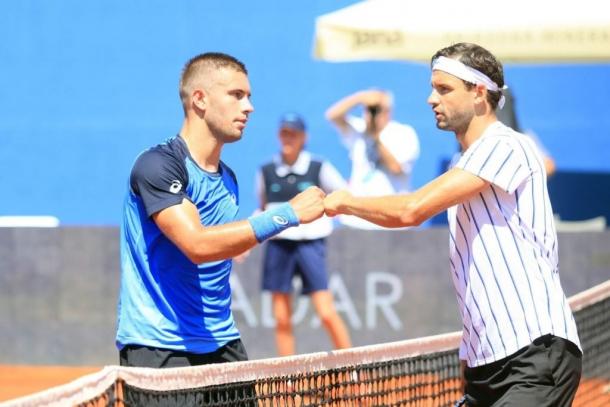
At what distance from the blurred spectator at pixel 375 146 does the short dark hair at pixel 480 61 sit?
6243 mm

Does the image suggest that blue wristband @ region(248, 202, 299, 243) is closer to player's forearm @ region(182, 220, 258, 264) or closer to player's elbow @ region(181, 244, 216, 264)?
player's forearm @ region(182, 220, 258, 264)

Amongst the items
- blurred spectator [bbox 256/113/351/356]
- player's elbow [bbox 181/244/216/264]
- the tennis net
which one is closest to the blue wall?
blurred spectator [bbox 256/113/351/356]

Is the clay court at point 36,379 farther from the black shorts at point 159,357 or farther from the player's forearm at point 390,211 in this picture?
the player's forearm at point 390,211

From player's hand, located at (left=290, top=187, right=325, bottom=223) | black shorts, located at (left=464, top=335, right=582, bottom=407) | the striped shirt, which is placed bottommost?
black shorts, located at (left=464, top=335, right=582, bottom=407)

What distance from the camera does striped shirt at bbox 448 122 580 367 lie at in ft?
13.8

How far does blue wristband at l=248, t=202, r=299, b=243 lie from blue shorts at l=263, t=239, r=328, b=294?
5.18 m

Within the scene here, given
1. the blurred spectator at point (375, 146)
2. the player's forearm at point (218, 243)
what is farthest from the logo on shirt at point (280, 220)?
the blurred spectator at point (375, 146)

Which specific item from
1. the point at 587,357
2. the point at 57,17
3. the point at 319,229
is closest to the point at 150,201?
the point at 587,357

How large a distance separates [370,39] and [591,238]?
90.4 inches

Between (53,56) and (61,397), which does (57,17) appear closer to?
(53,56)

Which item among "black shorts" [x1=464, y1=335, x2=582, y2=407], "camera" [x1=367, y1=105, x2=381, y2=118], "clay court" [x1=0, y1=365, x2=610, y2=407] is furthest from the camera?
"camera" [x1=367, y1=105, x2=381, y2=118]

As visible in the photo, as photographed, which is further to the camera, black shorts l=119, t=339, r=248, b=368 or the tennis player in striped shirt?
black shorts l=119, t=339, r=248, b=368

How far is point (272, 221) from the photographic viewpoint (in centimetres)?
454

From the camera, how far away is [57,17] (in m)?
12.8
